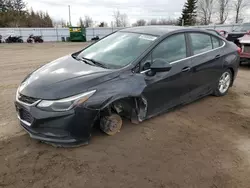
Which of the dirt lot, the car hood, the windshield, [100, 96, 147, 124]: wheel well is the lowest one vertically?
the dirt lot

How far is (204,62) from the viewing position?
4113 mm

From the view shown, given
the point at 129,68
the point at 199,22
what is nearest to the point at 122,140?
the point at 129,68

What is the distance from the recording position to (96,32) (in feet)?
117

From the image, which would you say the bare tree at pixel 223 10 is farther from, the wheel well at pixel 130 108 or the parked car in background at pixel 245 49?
the wheel well at pixel 130 108

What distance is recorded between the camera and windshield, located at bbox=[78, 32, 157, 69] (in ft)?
10.7

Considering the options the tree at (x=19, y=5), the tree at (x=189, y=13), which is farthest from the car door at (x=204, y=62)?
the tree at (x=19, y=5)

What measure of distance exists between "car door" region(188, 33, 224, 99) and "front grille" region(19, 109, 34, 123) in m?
2.70

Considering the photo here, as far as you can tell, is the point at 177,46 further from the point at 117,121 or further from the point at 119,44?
the point at 117,121

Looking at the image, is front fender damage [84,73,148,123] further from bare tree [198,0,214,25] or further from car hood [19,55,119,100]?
bare tree [198,0,214,25]

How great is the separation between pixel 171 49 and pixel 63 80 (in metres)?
1.85

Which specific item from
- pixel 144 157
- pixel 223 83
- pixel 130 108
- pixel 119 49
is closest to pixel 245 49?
pixel 223 83

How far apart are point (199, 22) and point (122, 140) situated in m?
59.9

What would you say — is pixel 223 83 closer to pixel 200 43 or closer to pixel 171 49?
pixel 200 43

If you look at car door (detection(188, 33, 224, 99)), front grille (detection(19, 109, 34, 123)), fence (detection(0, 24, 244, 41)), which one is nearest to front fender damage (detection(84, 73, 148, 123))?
front grille (detection(19, 109, 34, 123))
